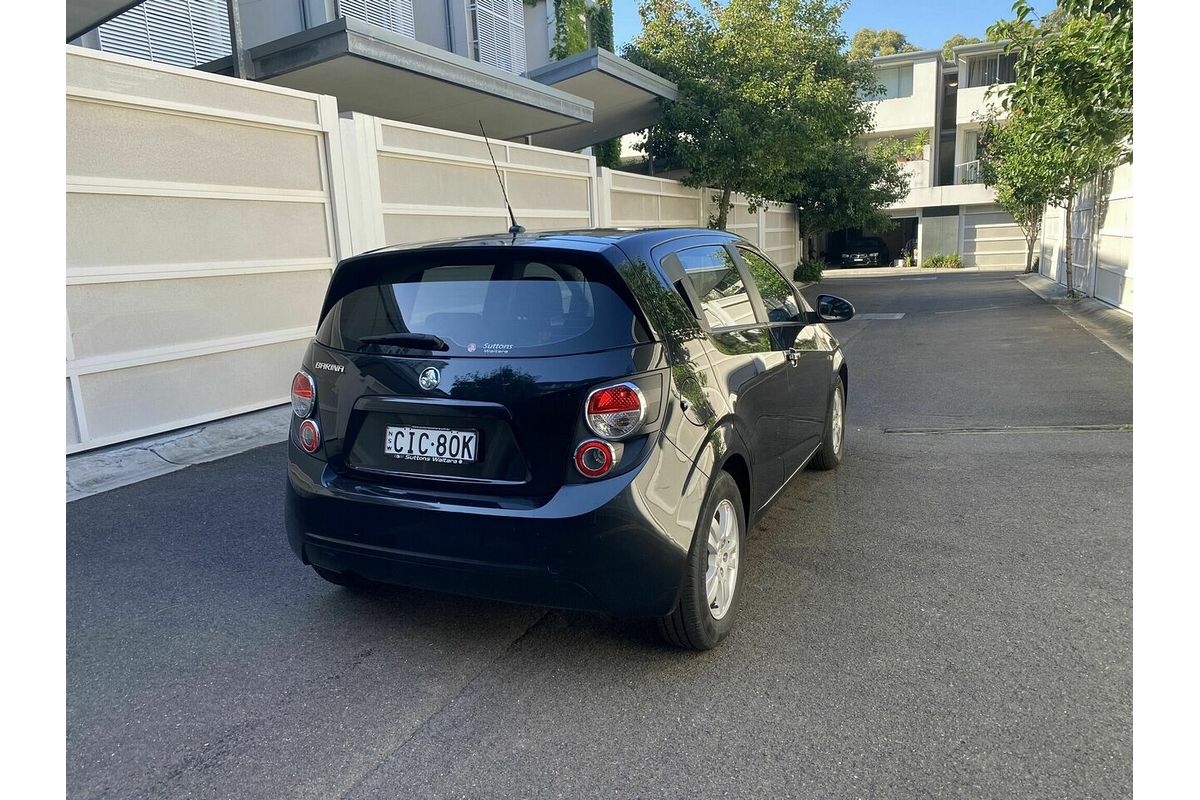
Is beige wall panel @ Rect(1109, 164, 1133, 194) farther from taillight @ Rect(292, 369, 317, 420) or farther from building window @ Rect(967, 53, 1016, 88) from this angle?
building window @ Rect(967, 53, 1016, 88)

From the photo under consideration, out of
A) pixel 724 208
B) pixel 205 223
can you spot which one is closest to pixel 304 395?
pixel 205 223

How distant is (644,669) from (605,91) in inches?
541

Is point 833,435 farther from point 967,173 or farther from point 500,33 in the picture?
point 967,173

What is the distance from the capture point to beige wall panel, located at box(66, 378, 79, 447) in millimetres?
5875

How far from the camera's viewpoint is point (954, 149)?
4091cm

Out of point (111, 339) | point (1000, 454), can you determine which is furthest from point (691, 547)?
point (111, 339)

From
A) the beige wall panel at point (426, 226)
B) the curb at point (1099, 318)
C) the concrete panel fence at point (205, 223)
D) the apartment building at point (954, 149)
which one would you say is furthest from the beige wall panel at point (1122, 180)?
the apartment building at point (954, 149)

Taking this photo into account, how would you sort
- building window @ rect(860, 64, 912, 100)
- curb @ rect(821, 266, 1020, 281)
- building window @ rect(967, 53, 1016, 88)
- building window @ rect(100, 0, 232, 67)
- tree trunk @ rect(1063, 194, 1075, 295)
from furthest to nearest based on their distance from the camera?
building window @ rect(860, 64, 912, 100), building window @ rect(967, 53, 1016, 88), curb @ rect(821, 266, 1020, 281), tree trunk @ rect(1063, 194, 1075, 295), building window @ rect(100, 0, 232, 67)

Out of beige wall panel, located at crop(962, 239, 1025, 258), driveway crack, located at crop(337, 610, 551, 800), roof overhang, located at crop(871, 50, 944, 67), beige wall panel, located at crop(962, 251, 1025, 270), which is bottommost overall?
driveway crack, located at crop(337, 610, 551, 800)

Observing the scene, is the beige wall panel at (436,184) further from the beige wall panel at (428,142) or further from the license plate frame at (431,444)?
the license plate frame at (431,444)

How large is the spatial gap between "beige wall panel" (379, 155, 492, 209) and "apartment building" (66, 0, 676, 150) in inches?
61.5

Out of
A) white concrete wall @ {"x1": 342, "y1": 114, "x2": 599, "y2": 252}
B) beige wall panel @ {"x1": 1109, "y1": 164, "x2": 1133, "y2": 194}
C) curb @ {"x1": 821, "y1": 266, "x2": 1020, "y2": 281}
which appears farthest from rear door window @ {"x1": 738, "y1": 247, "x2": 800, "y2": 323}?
curb @ {"x1": 821, "y1": 266, "x2": 1020, "y2": 281}

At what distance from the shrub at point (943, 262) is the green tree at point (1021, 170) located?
3784 millimetres

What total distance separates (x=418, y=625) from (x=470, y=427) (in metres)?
1.06
